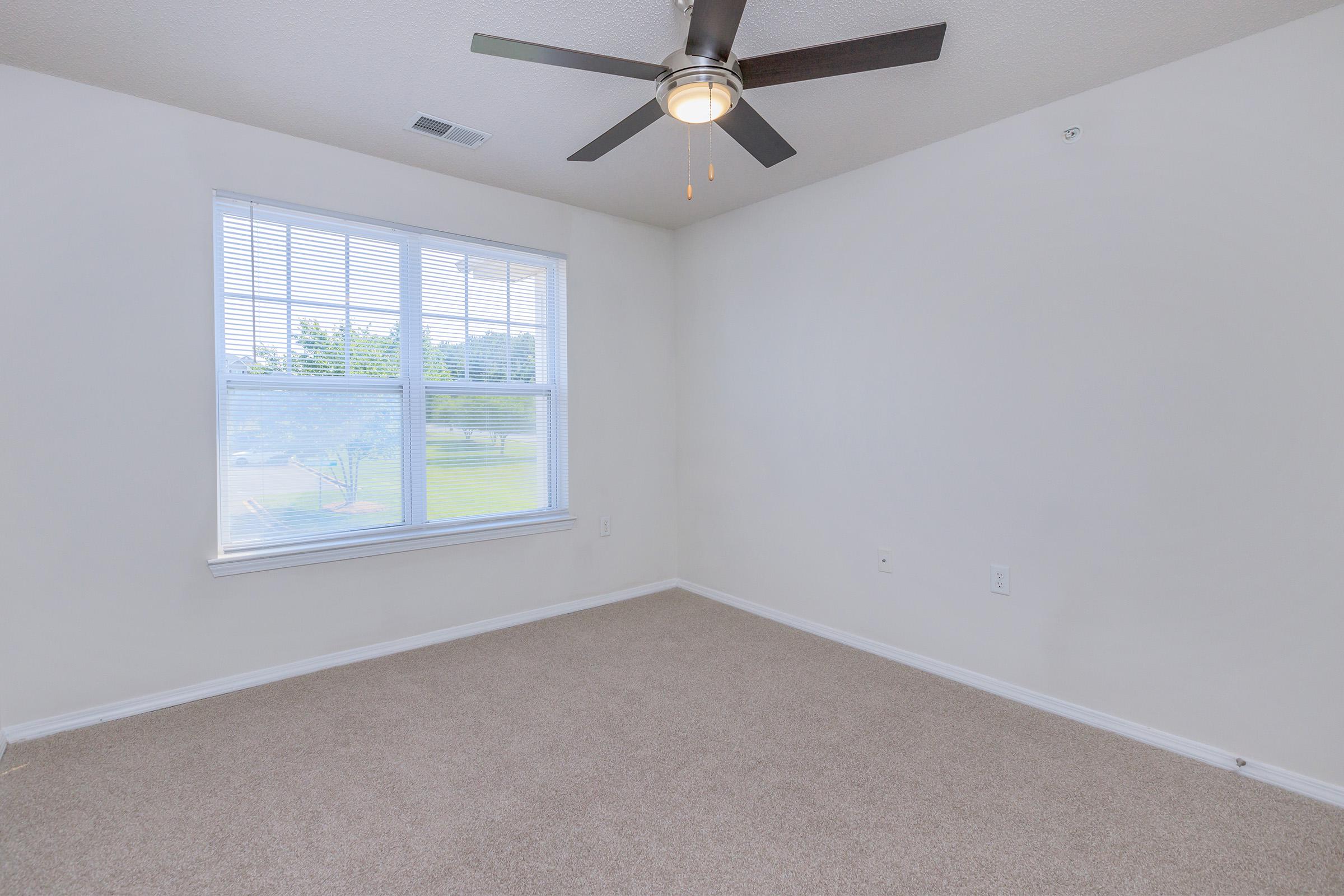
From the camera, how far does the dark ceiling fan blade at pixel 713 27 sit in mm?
1522

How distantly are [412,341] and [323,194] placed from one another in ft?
2.55

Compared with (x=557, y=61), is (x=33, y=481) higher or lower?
lower

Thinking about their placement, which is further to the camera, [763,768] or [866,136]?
[866,136]

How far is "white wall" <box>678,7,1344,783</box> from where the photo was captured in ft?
6.61

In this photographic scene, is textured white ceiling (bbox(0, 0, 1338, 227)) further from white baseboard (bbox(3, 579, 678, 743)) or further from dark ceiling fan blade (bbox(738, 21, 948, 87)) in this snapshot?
white baseboard (bbox(3, 579, 678, 743))

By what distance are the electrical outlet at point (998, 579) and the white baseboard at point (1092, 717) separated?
1.32ft

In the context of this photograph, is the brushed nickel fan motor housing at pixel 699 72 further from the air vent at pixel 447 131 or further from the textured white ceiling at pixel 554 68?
the air vent at pixel 447 131

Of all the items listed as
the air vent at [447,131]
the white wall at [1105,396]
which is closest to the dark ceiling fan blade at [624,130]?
the air vent at [447,131]

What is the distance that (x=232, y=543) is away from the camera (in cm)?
278

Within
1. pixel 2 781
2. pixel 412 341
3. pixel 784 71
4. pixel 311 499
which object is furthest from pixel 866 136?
pixel 2 781

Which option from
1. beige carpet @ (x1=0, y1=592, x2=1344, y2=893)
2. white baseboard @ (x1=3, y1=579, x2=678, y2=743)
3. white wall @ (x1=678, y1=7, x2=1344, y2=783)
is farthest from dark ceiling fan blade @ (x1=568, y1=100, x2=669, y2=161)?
white baseboard @ (x1=3, y1=579, x2=678, y2=743)

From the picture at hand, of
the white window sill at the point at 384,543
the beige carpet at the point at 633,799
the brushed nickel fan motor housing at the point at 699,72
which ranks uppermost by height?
the brushed nickel fan motor housing at the point at 699,72

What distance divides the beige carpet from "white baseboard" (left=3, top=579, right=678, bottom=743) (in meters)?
0.07

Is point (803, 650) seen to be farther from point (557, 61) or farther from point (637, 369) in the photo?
point (557, 61)
